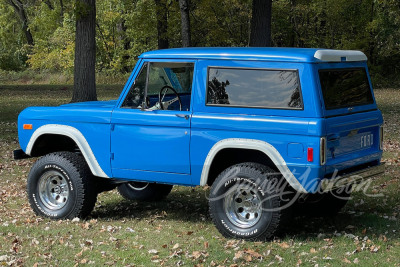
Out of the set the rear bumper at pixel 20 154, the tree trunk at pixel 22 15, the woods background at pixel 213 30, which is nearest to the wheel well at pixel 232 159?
the rear bumper at pixel 20 154

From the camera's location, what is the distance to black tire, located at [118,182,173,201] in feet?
31.6

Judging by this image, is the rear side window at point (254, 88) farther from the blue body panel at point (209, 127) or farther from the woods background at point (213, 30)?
the woods background at point (213, 30)

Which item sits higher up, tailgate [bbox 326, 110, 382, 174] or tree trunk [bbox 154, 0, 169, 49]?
tree trunk [bbox 154, 0, 169, 49]

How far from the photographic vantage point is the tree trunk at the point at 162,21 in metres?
36.0

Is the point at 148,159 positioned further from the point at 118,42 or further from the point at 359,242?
the point at 118,42

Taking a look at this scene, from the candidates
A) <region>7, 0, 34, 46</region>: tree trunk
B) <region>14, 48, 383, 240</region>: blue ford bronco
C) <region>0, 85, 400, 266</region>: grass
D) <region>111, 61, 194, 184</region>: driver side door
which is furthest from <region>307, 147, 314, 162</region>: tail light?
<region>7, 0, 34, 46</region>: tree trunk

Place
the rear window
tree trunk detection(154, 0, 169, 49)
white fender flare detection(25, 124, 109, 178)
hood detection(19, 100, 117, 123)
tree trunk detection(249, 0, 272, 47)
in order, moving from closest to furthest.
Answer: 1. the rear window
2. hood detection(19, 100, 117, 123)
3. white fender flare detection(25, 124, 109, 178)
4. tree trunk detection(249, 0, 272, 47)
5. tree trunk detection(154, 0, 169, 49)

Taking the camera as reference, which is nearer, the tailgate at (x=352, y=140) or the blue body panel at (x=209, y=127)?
the blue body panel at (x=209, y=127)

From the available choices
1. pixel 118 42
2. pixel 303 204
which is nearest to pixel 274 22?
pixel 118 42

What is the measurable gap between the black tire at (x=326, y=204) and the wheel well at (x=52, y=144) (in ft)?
9.56

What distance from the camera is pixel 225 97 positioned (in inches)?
299

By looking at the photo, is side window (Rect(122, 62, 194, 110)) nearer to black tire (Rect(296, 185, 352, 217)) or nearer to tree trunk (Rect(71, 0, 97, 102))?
black tire (Rect(296, 185, 352, 217))

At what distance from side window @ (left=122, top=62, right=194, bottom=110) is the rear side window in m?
0.45

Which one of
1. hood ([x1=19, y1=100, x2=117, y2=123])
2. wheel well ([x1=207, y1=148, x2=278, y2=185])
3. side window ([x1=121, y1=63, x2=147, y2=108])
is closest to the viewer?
wheel well ([x1=207, y1=148, x2=278, y2=185])
